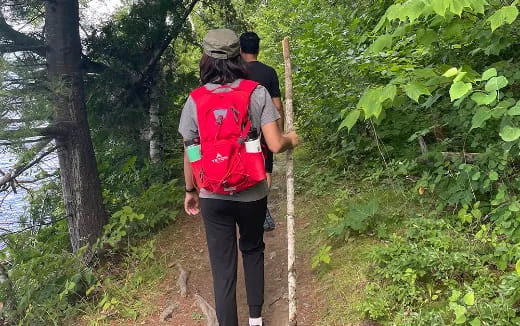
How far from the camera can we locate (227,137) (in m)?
2.73

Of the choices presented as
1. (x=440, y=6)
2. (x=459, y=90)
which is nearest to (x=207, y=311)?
(x=459, y=90)

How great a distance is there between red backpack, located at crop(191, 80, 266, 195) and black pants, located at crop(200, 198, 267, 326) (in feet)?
0.87

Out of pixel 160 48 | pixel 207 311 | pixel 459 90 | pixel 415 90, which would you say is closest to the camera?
pixel 459 90

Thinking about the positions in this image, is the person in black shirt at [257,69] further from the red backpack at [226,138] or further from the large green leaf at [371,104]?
the large green leaf at [371,104]

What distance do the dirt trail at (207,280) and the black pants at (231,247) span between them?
1.94 feet

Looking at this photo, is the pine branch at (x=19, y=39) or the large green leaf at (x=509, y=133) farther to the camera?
the pine branch at (x=19, y=39)

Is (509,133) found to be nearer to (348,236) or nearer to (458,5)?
(458,5)

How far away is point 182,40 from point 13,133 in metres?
3.58

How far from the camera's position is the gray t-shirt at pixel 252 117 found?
284cm

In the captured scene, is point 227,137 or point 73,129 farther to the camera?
point 73,129

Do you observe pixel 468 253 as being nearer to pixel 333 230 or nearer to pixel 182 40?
pixel 333 230

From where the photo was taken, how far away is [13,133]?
14.2 ft

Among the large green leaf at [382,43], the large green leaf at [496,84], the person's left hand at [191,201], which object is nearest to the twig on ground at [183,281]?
the person's left hand at [191,201]

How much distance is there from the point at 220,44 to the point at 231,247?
1504 mm
